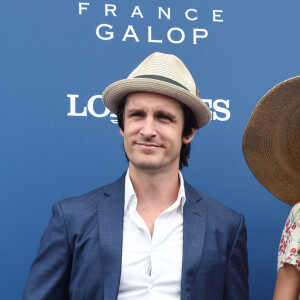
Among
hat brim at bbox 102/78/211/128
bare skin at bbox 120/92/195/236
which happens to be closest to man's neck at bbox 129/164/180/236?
bare skin at bbox 120/92/195/236

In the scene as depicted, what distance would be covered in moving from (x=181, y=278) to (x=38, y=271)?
1.56ft

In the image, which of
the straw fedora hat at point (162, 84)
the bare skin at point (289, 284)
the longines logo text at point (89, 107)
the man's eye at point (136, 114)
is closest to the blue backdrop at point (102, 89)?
the longines logo text at point (89, 107)

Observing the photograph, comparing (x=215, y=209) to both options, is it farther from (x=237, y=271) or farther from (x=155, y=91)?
(x=155, y=91)

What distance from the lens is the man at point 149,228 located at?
5.26 ft

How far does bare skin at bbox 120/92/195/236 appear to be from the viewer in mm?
1664

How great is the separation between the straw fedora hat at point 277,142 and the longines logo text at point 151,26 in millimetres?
647

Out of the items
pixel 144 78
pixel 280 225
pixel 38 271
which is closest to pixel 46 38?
pixel 144 78

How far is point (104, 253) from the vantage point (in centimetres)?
160

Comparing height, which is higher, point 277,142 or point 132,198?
point 277,142

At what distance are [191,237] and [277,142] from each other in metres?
0.49

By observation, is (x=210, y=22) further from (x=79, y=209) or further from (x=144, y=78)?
(x=79, y=209)

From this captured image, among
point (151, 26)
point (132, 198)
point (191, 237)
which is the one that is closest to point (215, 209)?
point (191, 237)

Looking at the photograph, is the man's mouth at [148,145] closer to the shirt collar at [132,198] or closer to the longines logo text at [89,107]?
the shirt collar at [132,198]

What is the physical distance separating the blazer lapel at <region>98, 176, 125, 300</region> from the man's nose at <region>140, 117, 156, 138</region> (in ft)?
0.79
